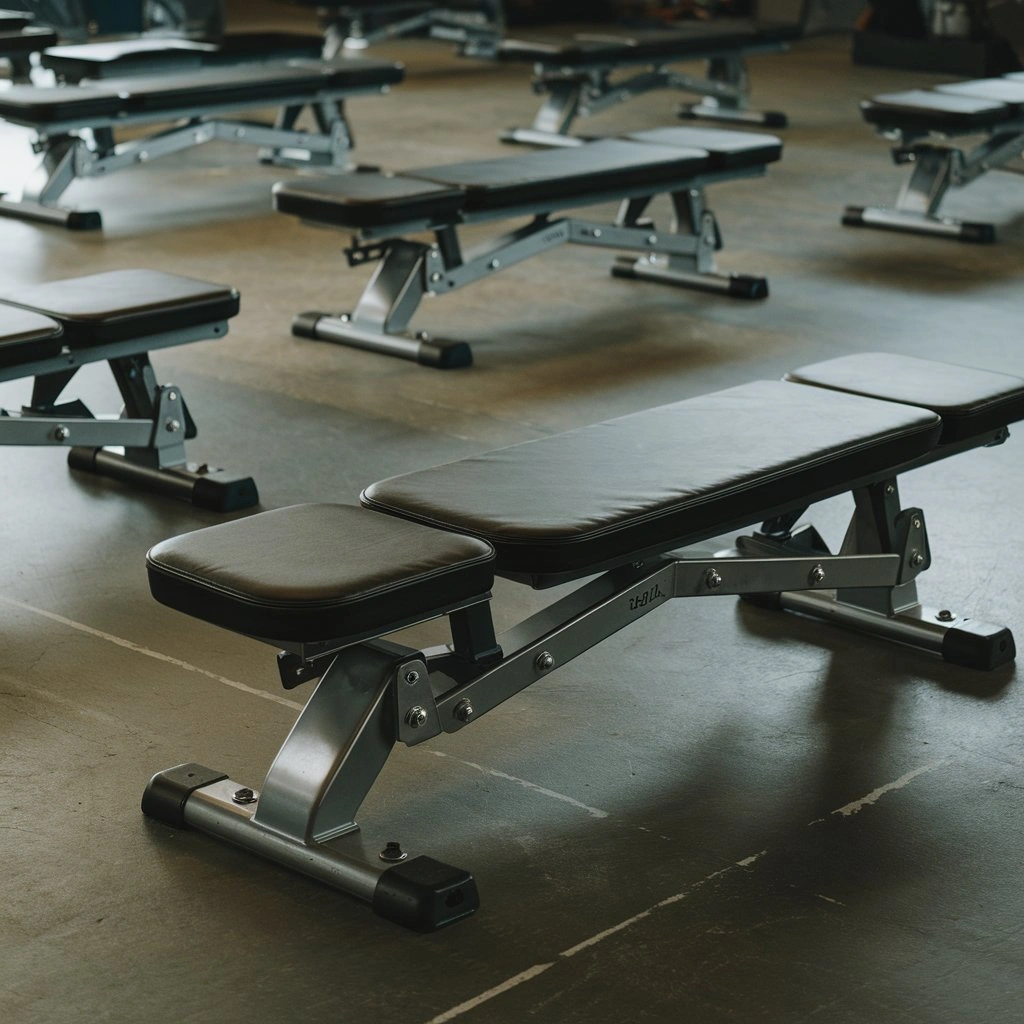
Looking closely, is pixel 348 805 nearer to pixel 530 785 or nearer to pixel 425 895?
pixel 425 895

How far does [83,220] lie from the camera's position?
236 inches

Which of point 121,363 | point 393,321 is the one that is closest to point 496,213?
point 393,321

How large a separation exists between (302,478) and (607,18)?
9640 millimetres

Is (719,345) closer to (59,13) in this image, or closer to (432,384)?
(432,384)

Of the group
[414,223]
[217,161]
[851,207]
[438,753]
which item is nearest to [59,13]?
[217,161]

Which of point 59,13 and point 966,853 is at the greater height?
point 59,13

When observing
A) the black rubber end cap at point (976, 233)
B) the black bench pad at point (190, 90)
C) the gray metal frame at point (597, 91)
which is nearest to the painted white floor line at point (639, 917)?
the black rubber end cap at point (976, 233)

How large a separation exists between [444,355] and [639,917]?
2.63m

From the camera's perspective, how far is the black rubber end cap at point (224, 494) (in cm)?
336

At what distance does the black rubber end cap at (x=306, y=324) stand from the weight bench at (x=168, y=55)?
271 centimetres

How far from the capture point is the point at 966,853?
2125 mm

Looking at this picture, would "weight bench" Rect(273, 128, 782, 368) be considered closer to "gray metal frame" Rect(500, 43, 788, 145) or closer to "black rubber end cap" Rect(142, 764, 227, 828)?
"black rubber end cap" Rect(142, 764, 227, 828)

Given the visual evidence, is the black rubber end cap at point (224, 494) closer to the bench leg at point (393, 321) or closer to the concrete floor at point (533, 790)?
the concrete floor at point (533, 790)

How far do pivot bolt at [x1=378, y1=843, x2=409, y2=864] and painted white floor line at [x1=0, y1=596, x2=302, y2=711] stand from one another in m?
0.55
